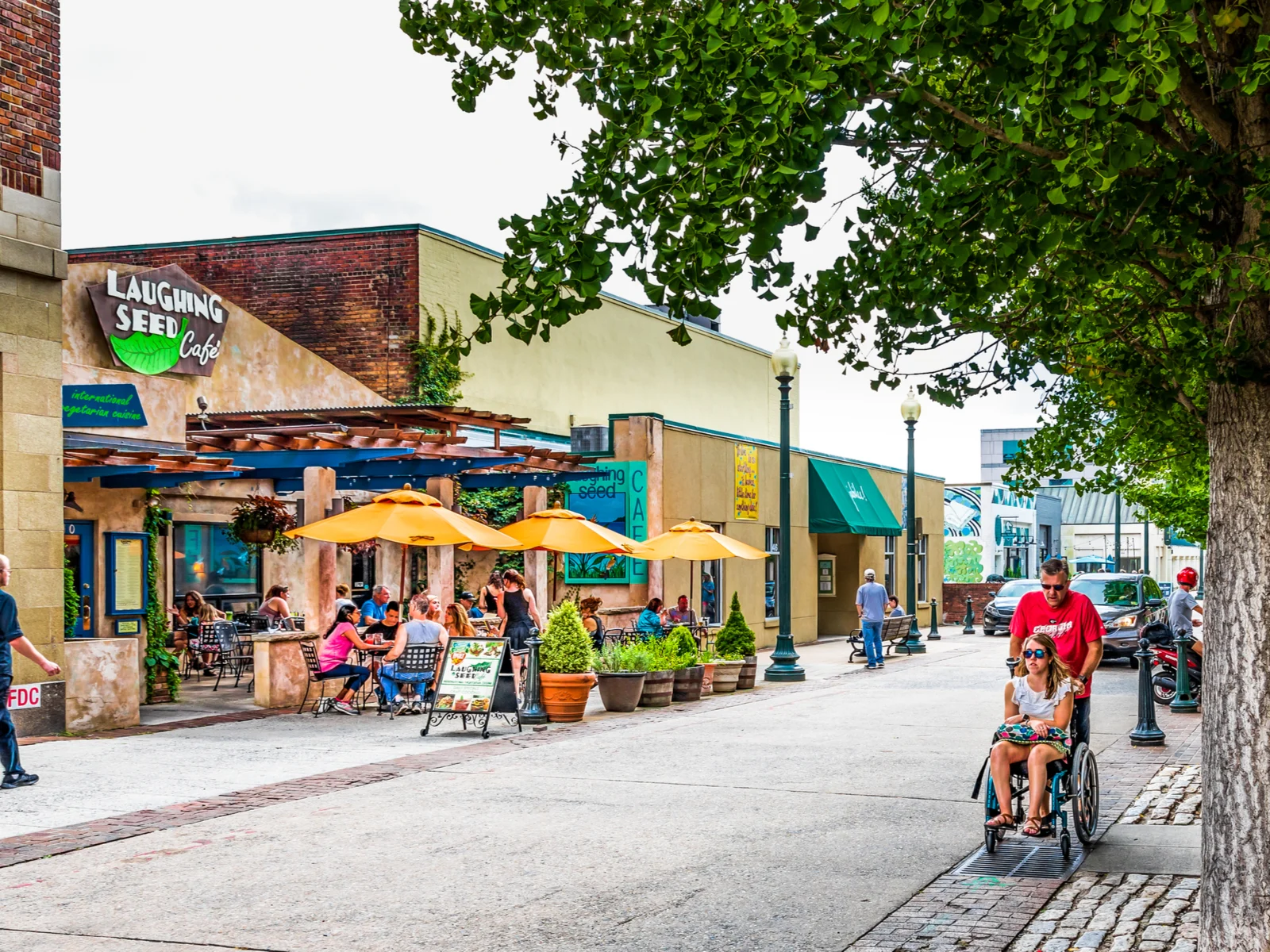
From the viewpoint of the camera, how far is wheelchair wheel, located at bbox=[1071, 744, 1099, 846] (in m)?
8.67

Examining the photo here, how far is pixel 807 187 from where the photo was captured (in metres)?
5.48

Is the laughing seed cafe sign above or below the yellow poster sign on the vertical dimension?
above

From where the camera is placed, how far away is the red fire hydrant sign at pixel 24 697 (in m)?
14.0

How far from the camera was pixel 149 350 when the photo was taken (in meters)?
18.3

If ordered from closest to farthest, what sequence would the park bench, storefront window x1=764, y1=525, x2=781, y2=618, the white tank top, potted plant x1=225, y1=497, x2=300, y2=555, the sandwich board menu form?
the white tank top, the sandwich board menu, potted plant x1=225, y1=497, x2=300, y2=555, the park bench, storefront window x1=764, y1=525, x2=781, y2=618

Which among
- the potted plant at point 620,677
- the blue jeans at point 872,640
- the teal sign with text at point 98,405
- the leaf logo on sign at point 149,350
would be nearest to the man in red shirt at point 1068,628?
the potted plant at point 620,677

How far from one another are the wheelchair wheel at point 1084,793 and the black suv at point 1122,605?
15.0 metres

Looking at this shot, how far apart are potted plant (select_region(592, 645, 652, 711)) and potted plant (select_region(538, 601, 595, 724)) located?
69cm

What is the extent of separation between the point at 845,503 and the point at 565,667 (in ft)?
67.6

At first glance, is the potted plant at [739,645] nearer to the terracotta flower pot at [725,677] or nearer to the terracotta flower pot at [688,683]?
the terracotta flower pot at [725,677]

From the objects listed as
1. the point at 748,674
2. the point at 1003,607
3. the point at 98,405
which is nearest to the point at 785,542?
the point at 748,674

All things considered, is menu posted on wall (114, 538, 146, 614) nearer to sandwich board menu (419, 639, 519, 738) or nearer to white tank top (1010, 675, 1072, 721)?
sandwich board menu (419, 639, 519, 738)

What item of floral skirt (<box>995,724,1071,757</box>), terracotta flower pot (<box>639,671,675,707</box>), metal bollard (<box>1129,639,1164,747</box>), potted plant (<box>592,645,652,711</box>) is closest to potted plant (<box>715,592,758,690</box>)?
terracotta flower pot (<box>639,671,675,707</box>)

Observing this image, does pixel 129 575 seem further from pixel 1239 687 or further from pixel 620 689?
pixel 1239 687
